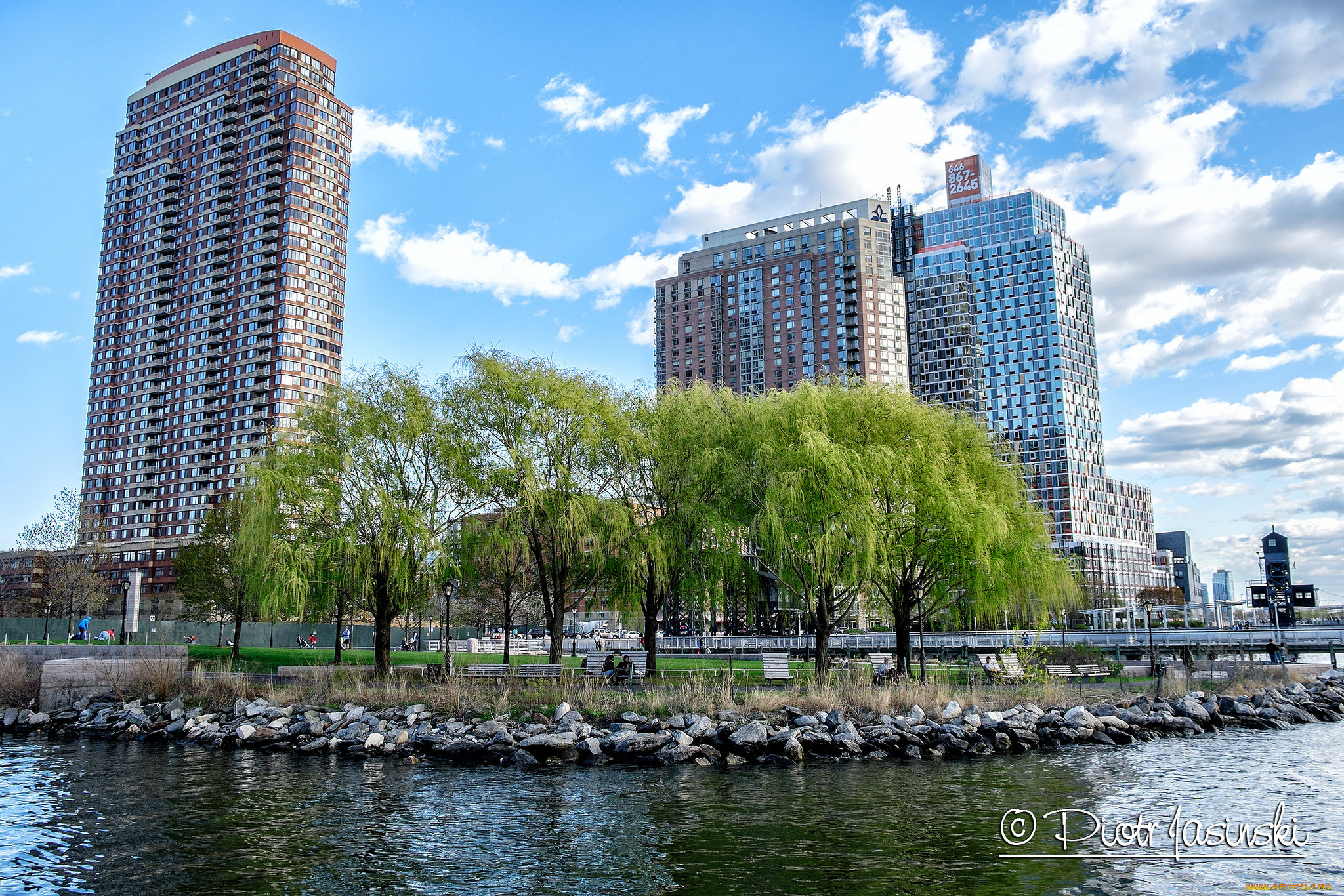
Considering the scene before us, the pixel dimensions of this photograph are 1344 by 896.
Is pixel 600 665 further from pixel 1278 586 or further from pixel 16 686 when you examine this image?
pixel 1278 586

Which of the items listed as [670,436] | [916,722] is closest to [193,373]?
[670,436]

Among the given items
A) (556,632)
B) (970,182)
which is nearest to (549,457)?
(556,632)

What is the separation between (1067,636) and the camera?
60188mm

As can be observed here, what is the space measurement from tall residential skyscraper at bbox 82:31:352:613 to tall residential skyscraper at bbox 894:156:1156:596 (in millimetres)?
115864

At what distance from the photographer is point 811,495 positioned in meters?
31.5

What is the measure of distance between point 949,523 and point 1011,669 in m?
5.57

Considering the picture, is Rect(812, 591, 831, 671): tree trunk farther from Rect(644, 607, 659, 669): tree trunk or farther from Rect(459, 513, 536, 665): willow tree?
Rect(459, 513, 536, 665): willow tree

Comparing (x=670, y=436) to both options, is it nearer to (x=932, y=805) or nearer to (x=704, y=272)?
(x=932, y=805)

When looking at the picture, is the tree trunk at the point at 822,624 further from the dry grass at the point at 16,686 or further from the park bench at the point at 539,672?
the dry grass at the point at 16,686

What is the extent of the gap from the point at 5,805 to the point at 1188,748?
29243 millimetres

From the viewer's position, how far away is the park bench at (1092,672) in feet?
114

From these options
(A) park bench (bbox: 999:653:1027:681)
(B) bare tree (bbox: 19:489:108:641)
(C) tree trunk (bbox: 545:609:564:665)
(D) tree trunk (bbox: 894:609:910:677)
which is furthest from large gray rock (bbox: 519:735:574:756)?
(B) bare tree (bbox: 19:489:108:641)

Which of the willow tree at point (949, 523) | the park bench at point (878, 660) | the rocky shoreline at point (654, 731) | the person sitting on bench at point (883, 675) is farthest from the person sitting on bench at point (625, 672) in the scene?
the willow tree at point (949, 523)

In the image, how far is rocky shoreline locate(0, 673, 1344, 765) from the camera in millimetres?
23875
